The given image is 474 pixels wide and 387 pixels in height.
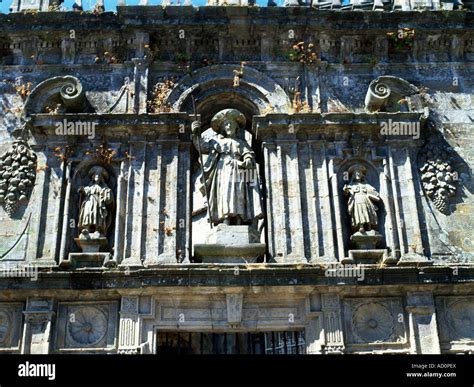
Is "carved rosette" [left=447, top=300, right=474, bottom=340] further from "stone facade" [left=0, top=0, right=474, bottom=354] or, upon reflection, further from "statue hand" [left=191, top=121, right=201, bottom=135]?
"statue hand" [left=191, top=121, right=201, bottom=135]

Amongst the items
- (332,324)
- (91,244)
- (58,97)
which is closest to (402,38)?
(332,324)

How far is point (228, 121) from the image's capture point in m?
13.9

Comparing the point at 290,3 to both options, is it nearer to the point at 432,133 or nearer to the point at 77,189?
the point at 432,133

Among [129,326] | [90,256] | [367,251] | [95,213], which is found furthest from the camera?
[95,213]

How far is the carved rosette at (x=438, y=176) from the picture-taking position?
13.3 metres

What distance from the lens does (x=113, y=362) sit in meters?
10.4

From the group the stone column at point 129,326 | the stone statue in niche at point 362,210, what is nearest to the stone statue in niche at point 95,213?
the stone column at point 129,326

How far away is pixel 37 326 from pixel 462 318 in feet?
22.3

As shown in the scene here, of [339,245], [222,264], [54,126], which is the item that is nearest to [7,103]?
[54,126]

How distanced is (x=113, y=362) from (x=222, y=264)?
264cm

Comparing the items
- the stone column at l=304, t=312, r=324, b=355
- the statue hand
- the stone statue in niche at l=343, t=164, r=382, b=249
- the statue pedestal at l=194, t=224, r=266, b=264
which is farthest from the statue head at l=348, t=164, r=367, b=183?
the statue hand

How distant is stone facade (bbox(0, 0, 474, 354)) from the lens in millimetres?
12047

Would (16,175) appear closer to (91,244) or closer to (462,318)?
(91,244)

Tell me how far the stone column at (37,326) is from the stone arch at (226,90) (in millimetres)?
4395
